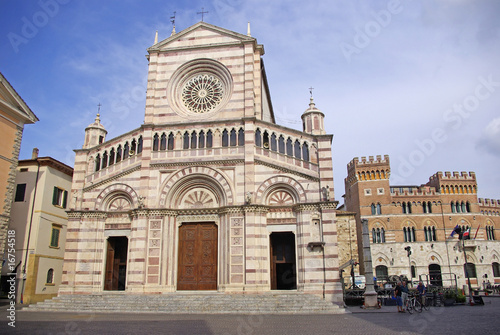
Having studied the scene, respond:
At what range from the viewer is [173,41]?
28.2m

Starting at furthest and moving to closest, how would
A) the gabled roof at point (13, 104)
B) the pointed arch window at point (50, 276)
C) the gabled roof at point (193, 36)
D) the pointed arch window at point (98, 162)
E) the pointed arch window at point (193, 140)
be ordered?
the pointed arch window at point (50, 276) < the gabled roof at point (193, 36) < the pointed arch window at point (98, 162) < the pointed arch window at point (193, 140) < the gabled roof at point (13, 104)

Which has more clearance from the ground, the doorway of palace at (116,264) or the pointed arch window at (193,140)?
the pointed arch window at (193,140)

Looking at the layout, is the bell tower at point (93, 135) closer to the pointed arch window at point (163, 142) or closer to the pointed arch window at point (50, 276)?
the pointed arch window at point (163, 142)

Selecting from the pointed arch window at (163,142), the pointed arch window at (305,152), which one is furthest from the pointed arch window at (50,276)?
the pointed arch window at (305,152)

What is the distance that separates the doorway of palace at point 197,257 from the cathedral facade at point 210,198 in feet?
0.20

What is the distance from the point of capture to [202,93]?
2750 cm

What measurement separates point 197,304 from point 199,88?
14899 millimetres

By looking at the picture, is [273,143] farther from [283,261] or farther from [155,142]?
[155,142]

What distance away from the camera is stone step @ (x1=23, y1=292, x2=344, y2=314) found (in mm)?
19375

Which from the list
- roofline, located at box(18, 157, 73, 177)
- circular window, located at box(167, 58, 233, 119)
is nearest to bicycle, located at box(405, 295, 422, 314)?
circular window, located at box(167, 58, 233, 119)

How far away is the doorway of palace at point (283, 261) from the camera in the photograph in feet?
78.5

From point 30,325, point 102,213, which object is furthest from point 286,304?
point 102,213

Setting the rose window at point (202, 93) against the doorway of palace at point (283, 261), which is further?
the rose window at point (202, 93)

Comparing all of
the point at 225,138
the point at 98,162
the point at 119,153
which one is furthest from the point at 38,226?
the point at 225,138
